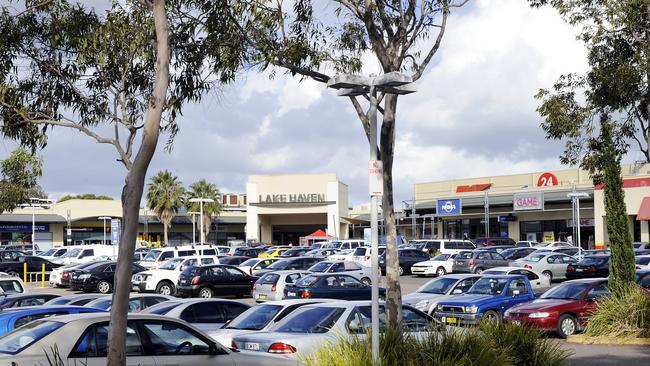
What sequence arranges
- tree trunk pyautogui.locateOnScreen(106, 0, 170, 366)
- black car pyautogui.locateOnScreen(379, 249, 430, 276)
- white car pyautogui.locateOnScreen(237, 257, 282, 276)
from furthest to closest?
black car pyautogui.locateOnScreen(379, 249, 430, 276)
white car pyautogui.locateOnScreen(237, 257, 282, 276)
tree trunk pyautogui.locateOnScreen(106, 0, 170, 366)

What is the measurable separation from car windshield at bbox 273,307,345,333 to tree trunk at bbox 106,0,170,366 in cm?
523

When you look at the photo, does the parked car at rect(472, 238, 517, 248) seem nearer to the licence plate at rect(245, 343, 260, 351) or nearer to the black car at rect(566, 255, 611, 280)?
the black car at rect(566, 255, 611, 280)

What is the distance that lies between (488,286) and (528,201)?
146ft

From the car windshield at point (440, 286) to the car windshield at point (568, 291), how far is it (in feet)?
11.3

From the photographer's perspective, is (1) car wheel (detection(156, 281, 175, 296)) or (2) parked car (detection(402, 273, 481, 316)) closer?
(2) parked car (detection(402, 273, 481, 316))

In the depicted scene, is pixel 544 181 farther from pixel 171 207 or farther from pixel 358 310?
pixel 358 310

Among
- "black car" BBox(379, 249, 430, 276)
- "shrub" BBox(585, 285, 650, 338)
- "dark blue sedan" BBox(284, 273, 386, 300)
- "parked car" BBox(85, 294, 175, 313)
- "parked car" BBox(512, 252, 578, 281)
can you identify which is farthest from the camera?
"black car" BBox(379, 249, 430, 276)

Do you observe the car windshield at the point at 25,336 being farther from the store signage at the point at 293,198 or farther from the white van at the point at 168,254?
the store signage at the point at 293,198

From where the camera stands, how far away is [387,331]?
11188 millimetres

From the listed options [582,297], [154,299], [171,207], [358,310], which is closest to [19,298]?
[154,299]

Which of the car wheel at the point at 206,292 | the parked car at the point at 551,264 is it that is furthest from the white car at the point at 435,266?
the car wheel at the point at 206,292

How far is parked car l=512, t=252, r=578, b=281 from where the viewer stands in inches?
1559

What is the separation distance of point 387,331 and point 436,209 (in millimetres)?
62615

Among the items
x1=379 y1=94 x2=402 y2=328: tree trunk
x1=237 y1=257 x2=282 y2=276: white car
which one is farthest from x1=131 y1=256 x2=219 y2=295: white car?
x1=379 y1=94 x2=402 y2=328: tree trunk
